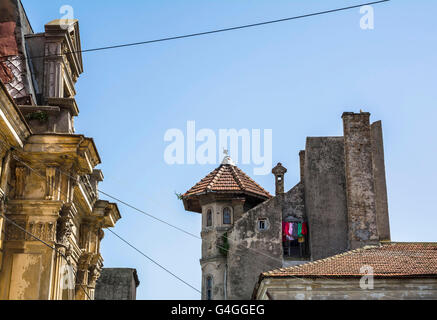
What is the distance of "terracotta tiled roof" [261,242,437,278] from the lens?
941 inches

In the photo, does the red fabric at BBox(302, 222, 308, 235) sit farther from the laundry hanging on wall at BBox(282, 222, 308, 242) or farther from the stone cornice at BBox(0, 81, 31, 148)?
the stone cornice at BBox(0, 81, 31, 148)

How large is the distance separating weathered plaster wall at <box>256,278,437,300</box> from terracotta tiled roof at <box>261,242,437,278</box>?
0.70 ft

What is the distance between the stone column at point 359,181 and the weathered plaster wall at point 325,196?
0.99 m

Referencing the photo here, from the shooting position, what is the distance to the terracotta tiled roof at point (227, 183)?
113 feet

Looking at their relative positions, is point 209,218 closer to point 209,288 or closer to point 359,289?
point 209,288

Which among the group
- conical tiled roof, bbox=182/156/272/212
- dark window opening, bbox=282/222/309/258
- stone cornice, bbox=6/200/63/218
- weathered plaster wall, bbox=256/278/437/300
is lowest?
weathered plaster wall, bbox=256/278/437/300

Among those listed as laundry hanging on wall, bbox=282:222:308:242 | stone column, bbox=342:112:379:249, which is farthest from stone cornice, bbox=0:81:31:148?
laundry hanging on wall, bbox=282:222:308:242

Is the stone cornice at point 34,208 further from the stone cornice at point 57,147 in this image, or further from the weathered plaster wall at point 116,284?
the weathered plaster wall at point 116,284

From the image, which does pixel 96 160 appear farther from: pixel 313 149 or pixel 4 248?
pixel 313 149

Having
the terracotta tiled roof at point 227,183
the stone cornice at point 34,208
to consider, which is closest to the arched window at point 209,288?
the terracotta tiled roof at point 227,183

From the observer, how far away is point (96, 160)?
14844mm

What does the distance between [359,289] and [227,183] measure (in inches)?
485
